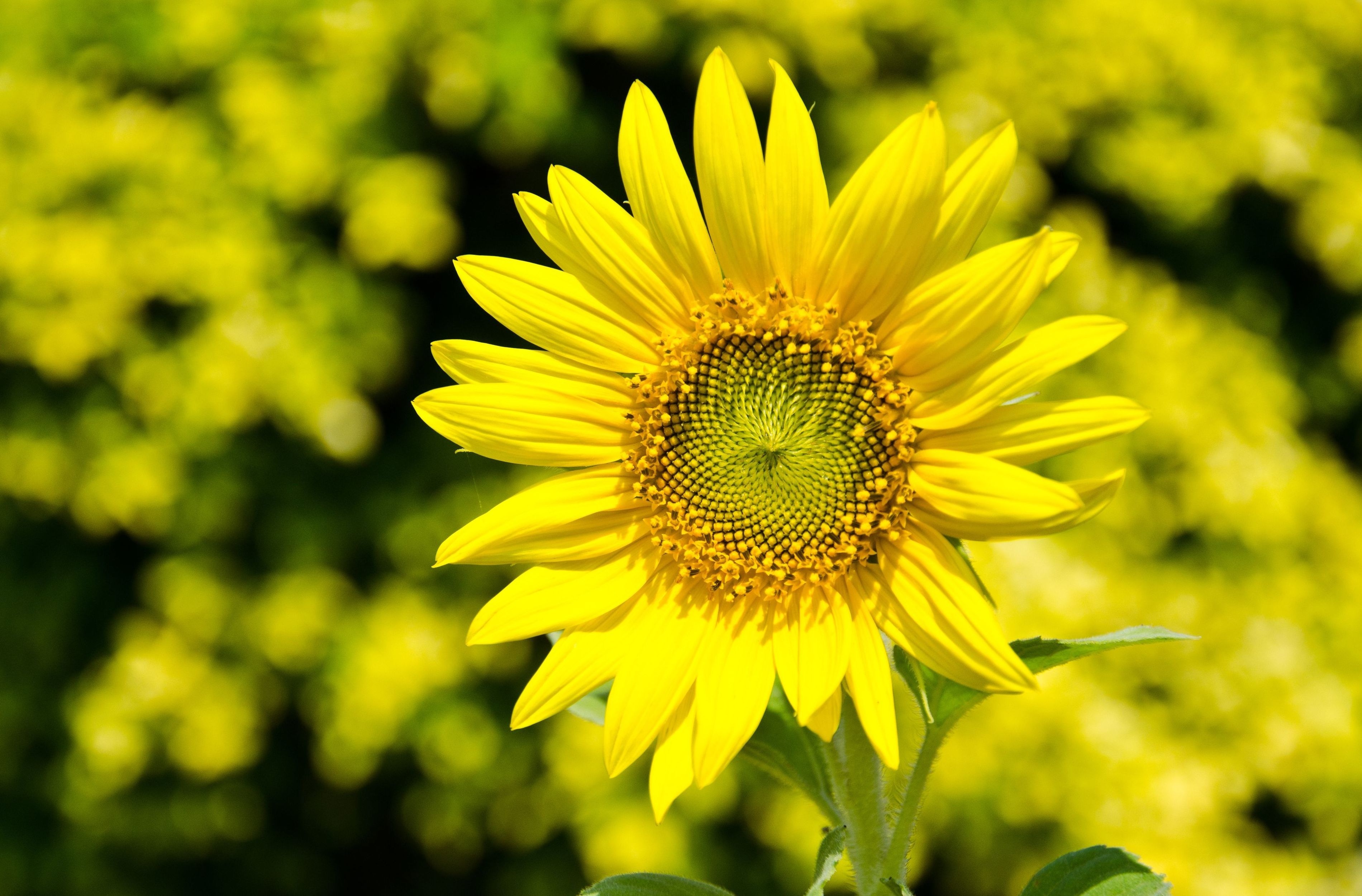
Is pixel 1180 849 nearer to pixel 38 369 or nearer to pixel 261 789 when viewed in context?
pixel 261 789

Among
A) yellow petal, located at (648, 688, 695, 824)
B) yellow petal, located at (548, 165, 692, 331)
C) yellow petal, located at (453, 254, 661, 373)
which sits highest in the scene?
yellow petal, located at (548, 165, 692, 331)

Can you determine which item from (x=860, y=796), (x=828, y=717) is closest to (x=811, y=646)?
(x=828, y=717)

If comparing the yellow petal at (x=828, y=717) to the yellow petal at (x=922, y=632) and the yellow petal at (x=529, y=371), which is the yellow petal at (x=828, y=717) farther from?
the yellow petal at (x=529, y=371)

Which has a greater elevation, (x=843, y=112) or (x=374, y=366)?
(x=843, y=112)

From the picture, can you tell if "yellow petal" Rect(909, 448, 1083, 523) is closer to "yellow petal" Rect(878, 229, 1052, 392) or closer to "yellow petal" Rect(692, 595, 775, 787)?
"yellow petal" Rect(878, 229, 1052, 392)

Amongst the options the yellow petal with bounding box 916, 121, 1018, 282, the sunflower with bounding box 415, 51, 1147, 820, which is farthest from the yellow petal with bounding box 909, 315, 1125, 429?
the yellow petal with bounding box 916, 121, 1018, 282

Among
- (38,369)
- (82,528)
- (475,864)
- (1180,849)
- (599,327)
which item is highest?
(599,327)

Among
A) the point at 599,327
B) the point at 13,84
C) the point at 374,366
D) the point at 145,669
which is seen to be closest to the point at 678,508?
the point at 599,327
